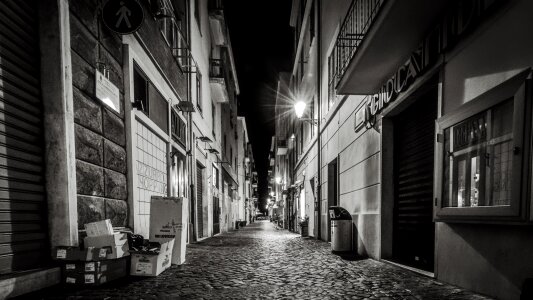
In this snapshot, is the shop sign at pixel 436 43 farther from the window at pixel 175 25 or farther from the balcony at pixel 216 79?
the balcony at pixel 216 79

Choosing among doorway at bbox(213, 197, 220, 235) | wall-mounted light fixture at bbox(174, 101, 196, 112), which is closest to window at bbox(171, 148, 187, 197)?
wall-mounted light fixture at bbox(174, 101, 196, 112)

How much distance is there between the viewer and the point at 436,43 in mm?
4133

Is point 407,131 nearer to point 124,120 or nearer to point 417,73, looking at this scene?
point 417,73

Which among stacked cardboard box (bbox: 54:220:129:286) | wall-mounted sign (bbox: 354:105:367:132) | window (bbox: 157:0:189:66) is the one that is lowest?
stacked cardboard box (bbox: 54:220:129:286)

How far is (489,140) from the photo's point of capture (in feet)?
10.5

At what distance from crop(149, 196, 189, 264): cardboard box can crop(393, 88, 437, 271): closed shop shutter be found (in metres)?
4.02

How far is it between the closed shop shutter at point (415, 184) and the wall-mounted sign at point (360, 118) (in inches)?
33.9

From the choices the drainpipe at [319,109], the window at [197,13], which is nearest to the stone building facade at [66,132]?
the window at [197,13]

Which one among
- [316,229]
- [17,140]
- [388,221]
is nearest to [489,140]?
[388,221]

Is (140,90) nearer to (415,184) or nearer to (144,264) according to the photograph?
(144,264)

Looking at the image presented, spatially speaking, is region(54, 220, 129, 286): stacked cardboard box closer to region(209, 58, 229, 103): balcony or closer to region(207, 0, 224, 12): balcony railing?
region(209, 58, 229, 103): balcony

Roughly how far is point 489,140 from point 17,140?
5259 mm

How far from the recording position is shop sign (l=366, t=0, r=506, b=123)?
333 centimetres

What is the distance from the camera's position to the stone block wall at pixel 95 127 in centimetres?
418
